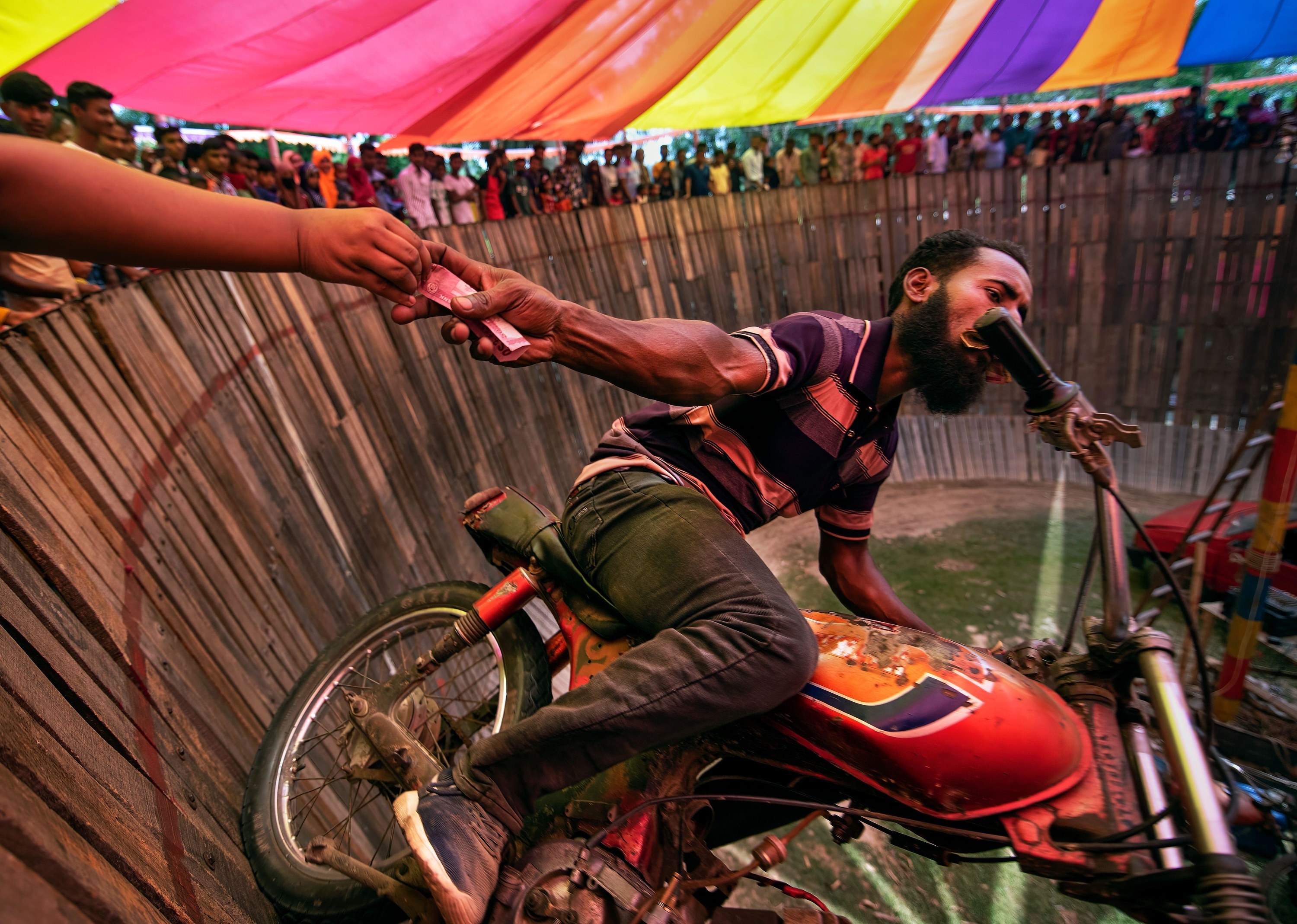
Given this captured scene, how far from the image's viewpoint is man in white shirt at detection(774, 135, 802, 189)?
25.2 ft

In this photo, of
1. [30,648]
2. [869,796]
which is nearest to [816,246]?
[869,796]

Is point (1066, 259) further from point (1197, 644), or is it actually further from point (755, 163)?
point (1197, 644)

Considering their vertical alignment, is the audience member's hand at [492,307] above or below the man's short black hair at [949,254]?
above

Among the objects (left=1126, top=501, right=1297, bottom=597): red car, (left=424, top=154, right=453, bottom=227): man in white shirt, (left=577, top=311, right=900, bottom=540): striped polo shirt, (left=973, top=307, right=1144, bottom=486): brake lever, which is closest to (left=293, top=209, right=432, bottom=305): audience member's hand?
(left=577, top=311, right=900, bottom=540): striped polo shirt

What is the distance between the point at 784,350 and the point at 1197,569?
1.71 m

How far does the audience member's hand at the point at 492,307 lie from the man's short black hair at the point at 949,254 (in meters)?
1.04

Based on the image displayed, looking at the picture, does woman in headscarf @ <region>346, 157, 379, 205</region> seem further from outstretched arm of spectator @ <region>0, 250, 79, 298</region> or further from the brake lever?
the brake lever

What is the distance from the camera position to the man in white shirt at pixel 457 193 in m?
6.11

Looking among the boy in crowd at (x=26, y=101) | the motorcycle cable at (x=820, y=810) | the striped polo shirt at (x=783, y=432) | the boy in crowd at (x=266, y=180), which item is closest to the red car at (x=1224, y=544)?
the striped polo shirt at (x=783, y=432)

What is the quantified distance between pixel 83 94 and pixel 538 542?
299cm

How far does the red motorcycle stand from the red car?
2181 mm

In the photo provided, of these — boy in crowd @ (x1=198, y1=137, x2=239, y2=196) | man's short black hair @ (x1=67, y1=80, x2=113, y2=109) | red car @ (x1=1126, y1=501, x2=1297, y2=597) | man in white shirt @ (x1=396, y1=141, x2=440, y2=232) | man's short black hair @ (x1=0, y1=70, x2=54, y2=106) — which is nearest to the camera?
man's short black hair @ (x1=0, y1=70, x2=54, y2=106)

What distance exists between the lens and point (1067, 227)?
6.97 m

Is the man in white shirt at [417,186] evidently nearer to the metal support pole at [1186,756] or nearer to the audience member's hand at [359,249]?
the audience member's hand at [359,249]
